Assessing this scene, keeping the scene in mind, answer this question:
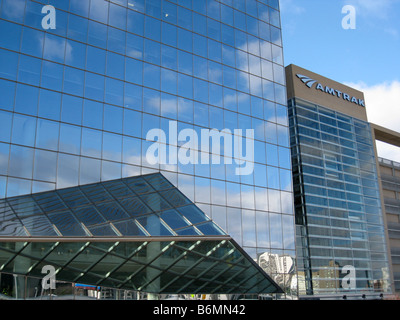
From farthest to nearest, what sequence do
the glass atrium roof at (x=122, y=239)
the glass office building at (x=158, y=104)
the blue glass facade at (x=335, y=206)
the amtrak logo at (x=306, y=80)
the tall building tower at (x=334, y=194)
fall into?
the amtrak logo at (x=306, y=80), the tall building tower at (x=334, y=194), the blue glass facade at (x=335, y=206), the glass office building at (x=158, y=104), the glass atrium roof at (x=122, y=239)

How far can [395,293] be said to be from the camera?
47844 millimetres

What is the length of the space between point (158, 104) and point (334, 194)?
2552 cm

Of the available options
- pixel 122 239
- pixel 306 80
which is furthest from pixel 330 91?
pixel 122 239

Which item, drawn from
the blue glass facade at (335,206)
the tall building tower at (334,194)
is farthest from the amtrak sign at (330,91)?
the blue glass facade at (335,206)

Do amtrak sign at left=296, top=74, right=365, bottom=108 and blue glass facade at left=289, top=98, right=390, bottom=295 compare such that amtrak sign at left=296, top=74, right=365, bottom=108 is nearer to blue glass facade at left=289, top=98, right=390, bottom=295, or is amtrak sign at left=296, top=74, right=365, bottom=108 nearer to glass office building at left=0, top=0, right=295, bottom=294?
blue glass facade at left=289, top=98, right=390, bottom=295

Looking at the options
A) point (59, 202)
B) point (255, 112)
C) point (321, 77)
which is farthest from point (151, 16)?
point (321, 77)

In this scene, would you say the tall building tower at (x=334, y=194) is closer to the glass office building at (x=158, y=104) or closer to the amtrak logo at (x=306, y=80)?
the amtrak logo at (x=306, y=80)

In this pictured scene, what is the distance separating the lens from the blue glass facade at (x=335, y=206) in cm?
4100

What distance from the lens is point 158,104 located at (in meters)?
25.5

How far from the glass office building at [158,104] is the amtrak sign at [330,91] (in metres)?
13.7

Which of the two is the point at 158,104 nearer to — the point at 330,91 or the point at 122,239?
the point at 122,239

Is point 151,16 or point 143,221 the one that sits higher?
point 151,16
